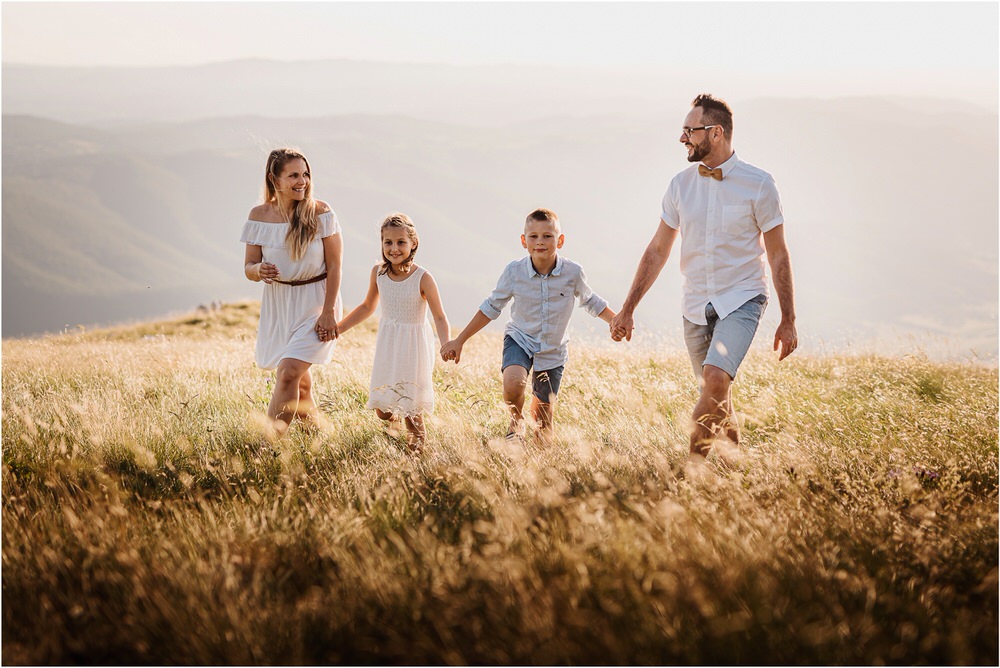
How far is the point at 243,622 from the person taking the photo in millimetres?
2664

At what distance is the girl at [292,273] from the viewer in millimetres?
5484

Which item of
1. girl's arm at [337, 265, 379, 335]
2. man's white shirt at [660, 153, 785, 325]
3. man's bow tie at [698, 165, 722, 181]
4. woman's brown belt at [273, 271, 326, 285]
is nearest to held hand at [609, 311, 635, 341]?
man's white shirt at [660, 153, 785, 325]

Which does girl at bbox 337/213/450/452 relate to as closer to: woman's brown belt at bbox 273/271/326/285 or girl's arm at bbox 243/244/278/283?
woman's brown belt at bbox 273/271/326/285

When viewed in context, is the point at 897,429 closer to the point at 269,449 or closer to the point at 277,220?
the point at 269,449

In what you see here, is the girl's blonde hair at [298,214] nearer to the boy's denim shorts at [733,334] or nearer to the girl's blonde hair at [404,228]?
the girl's blonde hair at [404,228]

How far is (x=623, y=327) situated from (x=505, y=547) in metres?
2.27

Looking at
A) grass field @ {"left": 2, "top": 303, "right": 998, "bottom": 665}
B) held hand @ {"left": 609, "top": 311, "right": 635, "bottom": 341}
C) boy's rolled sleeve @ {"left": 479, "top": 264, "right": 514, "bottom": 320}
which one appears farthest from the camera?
boy's rolled sleeve @ {"left": 479, "top": 264, "right": 514, "bottom": 320}

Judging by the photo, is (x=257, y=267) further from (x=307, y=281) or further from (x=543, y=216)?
(x=543, y=216)

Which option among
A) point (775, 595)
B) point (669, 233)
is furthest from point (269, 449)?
point (775, 595)

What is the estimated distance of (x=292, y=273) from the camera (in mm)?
5613

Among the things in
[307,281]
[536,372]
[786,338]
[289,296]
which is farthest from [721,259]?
[289,296]

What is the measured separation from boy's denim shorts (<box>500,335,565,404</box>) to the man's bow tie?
163 centimetres

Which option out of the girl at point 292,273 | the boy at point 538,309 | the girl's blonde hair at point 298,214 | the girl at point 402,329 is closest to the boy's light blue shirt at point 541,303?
the boy at point 538,309

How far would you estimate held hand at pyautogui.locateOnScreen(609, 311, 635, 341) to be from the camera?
5.00 meters
